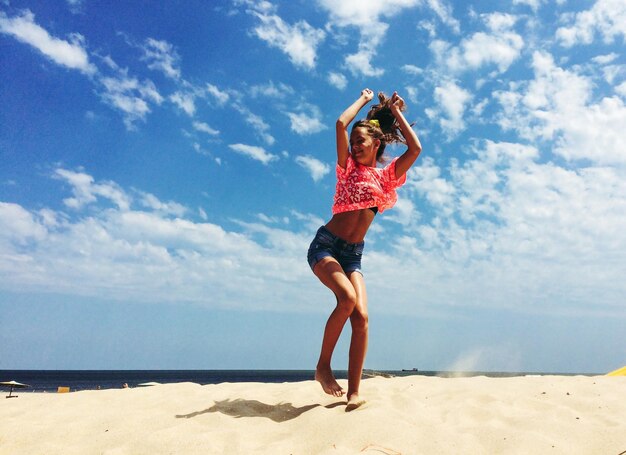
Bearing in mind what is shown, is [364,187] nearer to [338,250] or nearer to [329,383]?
[338,250]

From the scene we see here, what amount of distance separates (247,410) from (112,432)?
3.41 ft

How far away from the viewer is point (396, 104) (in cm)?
415

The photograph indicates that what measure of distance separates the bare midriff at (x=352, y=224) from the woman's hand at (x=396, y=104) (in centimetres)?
104

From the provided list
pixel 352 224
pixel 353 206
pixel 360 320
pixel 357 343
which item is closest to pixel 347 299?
pixel 360 320

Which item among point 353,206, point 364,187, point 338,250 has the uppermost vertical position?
point 364,187

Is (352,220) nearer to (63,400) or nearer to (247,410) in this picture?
(247,410)

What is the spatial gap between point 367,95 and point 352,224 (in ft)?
4.31

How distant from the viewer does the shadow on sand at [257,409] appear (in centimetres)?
→ 331

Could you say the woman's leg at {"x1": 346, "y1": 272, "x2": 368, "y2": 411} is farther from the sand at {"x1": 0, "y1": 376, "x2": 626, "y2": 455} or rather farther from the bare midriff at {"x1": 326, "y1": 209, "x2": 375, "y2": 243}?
the bare midriff at {"x1": 326, "y1": 209, "x2": 375, "y2": 243}

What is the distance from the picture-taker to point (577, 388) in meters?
3.84

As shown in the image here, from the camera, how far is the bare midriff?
3865mm

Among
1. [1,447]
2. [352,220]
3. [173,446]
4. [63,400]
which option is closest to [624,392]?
[352,220]

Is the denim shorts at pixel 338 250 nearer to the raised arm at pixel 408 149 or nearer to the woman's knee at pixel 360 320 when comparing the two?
the woman's knee at pixel 360 320

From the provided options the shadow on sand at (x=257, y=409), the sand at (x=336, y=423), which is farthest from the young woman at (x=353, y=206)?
the sand at (x=336, y=423)
